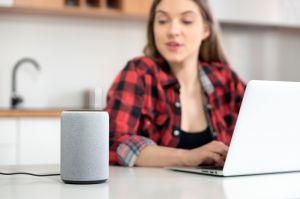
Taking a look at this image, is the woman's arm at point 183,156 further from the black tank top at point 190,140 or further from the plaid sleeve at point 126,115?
the black tank top at point 190,140

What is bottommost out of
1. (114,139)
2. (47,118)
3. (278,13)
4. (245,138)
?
(47,118)

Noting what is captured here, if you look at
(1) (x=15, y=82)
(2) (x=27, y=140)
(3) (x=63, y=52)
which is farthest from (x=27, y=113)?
(3) (x=63, y=52)

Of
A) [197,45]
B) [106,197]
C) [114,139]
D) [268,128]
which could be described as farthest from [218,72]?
[106,197]

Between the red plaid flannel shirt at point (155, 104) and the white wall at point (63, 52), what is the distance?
178 centimetres

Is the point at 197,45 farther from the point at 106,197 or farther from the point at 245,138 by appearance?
the point at 106,197

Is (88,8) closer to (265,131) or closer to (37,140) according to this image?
(37,140)

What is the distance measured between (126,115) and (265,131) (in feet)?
2.00

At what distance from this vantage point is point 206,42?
202 centimetres

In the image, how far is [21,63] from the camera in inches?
137

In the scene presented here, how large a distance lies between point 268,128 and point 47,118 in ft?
6.80

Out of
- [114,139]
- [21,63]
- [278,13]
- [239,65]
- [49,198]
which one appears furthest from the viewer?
[239,65]

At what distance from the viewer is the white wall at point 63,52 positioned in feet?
11.5

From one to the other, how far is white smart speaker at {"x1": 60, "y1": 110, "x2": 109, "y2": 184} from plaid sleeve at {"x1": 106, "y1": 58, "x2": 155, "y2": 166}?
0.45m

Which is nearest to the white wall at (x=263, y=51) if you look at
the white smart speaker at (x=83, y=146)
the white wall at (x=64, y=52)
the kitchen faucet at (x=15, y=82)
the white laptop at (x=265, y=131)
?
the white wall at (x=64, y=52)
